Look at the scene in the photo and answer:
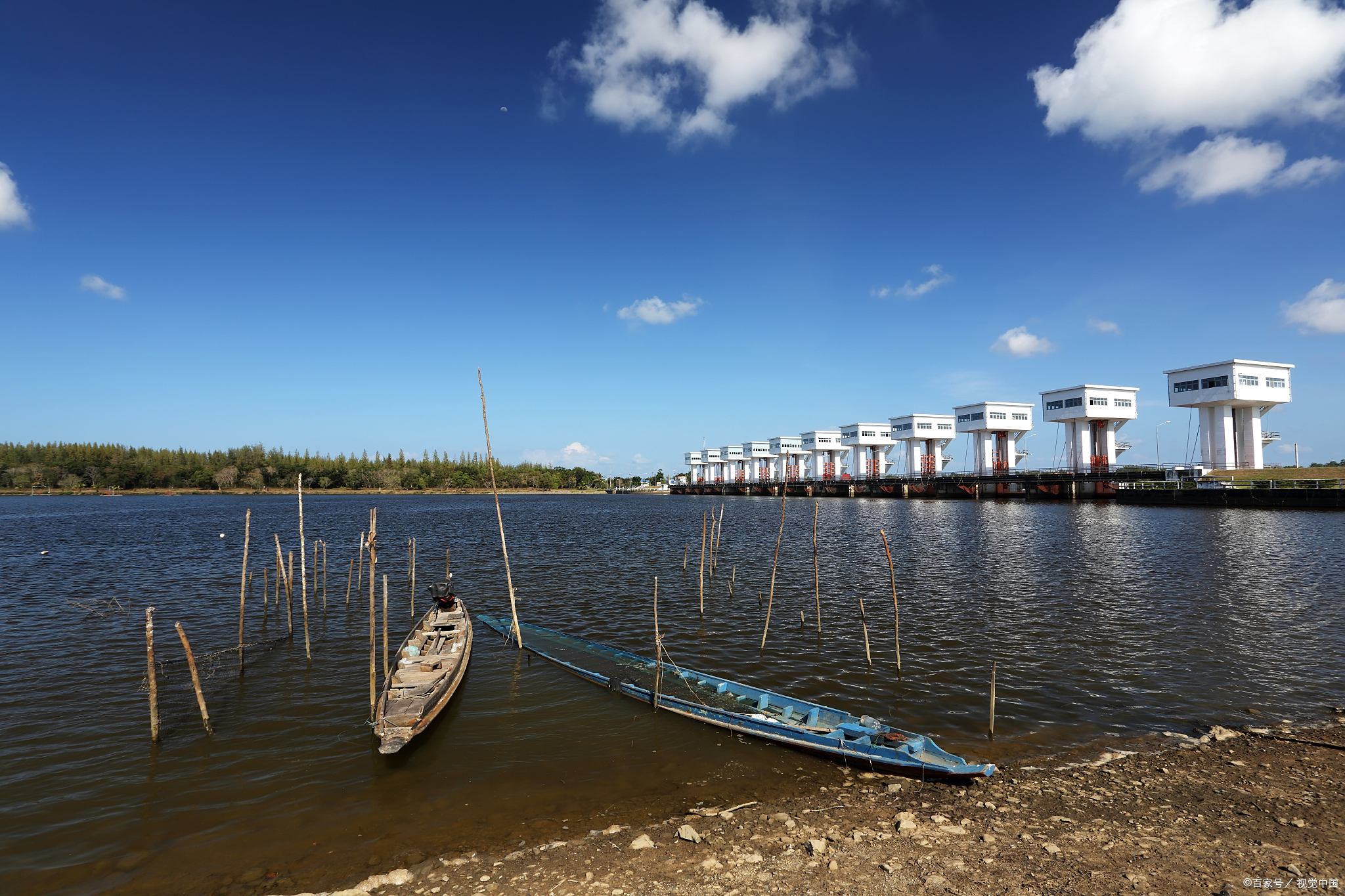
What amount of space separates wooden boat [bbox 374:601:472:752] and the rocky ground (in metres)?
3.74

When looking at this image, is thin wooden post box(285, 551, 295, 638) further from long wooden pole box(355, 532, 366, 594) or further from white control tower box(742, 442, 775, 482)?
white control tower box(742, 442, 775, 482)

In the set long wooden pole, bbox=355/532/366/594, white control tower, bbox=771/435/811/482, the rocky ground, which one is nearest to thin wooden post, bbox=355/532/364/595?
long wooden pole, bbox=355/532/366/594

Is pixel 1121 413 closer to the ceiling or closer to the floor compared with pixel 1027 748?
closer to the ceiling

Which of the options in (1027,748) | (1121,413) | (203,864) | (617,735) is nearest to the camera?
(203,864)

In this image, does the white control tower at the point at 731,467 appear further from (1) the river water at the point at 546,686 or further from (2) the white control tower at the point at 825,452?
(1) the river water at the point at 546,686

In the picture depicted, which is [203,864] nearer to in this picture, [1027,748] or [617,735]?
[617,735]

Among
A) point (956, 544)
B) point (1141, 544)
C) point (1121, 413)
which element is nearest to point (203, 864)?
point (956, 544)

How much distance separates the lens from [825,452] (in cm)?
14675

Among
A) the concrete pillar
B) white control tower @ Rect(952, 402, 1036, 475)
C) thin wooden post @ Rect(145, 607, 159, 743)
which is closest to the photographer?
thin wooden post @ Rect(145, 607, 159, 743)

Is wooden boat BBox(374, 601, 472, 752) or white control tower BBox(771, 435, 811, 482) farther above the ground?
white control tower BBox(771, 435, 811, 482)

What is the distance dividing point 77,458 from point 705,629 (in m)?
197

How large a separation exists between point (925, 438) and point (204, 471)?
18019 cm

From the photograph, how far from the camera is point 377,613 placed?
25531 mm

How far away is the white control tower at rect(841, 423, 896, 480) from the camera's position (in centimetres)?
12169
